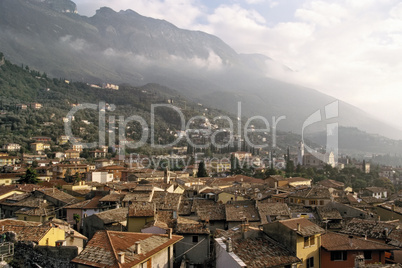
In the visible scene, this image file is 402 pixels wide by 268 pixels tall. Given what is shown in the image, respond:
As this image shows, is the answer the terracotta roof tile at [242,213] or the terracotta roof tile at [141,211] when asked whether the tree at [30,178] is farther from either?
the terracotta roof tile at [242,213]

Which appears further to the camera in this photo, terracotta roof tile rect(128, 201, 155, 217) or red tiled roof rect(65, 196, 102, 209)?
red tiled roof rect(65, 196, 102, 209)

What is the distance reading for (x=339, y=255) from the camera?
1566 centimetres

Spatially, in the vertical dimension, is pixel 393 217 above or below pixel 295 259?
below

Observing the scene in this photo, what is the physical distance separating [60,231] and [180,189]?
23.4 metres

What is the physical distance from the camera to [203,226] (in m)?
18.8

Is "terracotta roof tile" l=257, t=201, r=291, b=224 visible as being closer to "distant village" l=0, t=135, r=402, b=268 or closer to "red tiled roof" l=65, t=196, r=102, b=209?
"distant village" l=0, t=135, r=402, b=268

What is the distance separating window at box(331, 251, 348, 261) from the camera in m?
15.5

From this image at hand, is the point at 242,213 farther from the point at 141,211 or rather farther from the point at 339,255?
the point at 339,255

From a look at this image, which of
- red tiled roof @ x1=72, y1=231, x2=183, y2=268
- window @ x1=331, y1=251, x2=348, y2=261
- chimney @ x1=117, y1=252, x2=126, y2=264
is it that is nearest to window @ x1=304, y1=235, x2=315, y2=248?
window @ x1=331, y1=251, x2=348, y2=261

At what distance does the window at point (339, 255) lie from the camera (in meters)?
15.5

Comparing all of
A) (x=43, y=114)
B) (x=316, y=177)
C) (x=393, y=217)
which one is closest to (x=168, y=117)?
(x=43, y=114)

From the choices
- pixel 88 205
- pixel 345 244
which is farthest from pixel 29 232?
pixel 345 244

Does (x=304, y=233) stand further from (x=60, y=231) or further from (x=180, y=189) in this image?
(x=180, y=189)

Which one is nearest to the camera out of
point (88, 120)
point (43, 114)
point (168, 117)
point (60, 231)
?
point (60, 231)
